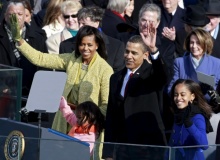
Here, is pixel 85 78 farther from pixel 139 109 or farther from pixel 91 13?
pixel 91 13

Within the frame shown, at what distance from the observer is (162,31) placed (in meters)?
13.1

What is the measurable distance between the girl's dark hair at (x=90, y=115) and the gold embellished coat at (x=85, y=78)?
223 millimetres

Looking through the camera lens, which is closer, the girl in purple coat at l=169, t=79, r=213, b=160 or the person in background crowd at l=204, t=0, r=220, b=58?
the girl in purple coat at l=169, t=79, r=213, b=160

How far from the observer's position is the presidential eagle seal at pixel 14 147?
29.4ft

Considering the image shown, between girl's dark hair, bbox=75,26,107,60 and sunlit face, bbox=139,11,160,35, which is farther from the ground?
sunlit face, bbox=139,11,160,35

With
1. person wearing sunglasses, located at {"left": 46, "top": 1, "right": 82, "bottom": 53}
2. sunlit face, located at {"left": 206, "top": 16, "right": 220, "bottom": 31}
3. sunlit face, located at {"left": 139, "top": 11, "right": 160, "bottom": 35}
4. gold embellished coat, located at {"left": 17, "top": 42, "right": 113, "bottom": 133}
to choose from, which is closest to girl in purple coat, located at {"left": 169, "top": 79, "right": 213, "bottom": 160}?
gold embellished coat, located at {"left": 17, "top": 42, "right": 113, "bottom": 133}

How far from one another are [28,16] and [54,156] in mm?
5436

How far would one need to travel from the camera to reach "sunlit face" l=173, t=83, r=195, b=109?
9789 millimetres

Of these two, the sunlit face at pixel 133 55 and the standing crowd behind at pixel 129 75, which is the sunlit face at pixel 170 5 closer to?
the standing crowd behind at pixel 129 75

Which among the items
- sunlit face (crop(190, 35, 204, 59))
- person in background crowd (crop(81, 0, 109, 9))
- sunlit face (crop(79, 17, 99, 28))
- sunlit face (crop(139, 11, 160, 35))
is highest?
person in background crowd (crop(81, 0, 109, 9))

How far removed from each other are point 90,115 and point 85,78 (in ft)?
1.91

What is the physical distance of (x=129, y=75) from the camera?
984cm

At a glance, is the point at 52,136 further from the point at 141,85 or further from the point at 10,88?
the point at 10,88

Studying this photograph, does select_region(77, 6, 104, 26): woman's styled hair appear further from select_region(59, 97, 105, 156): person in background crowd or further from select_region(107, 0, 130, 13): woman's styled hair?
select_region(59, 97, 105, 156): person in background crowd
